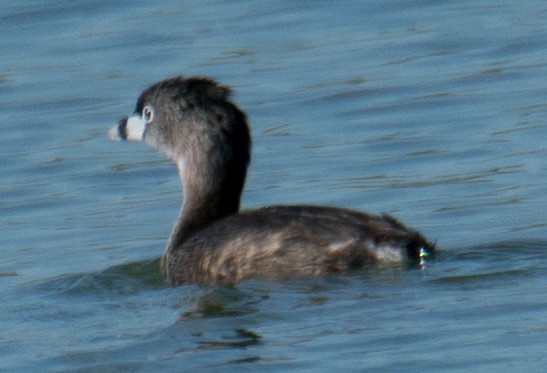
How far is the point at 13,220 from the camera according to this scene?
1423cm

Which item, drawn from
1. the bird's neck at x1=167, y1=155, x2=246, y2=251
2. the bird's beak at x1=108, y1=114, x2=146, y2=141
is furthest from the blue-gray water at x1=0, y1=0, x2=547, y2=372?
the bird's beak at x1=108, y1=114, x2=146, y2=141

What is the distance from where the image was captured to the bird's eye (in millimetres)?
13125

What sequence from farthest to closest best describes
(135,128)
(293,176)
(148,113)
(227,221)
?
(293,176)
(135,128)
(148,113)
(227,221)

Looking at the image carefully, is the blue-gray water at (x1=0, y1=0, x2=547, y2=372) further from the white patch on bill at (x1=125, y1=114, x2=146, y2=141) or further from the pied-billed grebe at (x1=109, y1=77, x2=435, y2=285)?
the white patch on bill at (x1=125, y1=114, x2=146, y2=141)

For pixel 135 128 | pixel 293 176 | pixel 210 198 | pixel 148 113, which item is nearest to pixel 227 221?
pixel 210 198

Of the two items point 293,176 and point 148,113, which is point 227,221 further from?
point 293,176

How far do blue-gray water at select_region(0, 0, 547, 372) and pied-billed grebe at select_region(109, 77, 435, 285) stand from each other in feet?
0.47

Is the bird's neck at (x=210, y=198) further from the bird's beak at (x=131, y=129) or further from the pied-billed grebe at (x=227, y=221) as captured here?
the bird's beak at (x=131, y=129)

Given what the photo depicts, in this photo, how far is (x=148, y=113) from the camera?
13.2 meters

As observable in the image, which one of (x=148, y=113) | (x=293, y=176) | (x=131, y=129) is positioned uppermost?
(x=148, y=113)

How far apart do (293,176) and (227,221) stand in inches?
107

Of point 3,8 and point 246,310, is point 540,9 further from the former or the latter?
point 246,310

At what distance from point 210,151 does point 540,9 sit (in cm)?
750

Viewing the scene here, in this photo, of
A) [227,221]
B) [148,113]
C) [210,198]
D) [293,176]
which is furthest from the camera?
[293,176]
